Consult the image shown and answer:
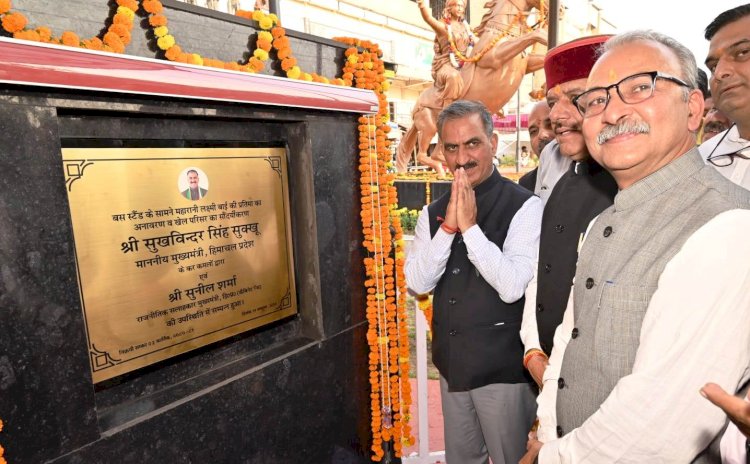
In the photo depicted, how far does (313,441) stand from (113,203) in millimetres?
1625

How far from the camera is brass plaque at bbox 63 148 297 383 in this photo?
1752mm

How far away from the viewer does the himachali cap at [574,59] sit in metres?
1.98

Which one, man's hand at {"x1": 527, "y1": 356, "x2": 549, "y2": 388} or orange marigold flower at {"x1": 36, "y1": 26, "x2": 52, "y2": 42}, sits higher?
orange marigold flower at {"x1": 36, "y1": 26, "x2": 52, "y2": 42}

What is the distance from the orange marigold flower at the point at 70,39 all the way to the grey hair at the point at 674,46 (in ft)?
5.43

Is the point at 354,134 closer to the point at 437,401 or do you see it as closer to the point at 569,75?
the point at 569,75

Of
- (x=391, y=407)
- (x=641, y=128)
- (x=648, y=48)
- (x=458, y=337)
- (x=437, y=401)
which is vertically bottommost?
(x=437, y=401)

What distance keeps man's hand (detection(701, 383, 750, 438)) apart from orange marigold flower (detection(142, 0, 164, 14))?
6.64 feet

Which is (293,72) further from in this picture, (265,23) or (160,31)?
(160,31)

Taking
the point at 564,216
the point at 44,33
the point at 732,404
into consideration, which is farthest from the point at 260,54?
the point at 732,404

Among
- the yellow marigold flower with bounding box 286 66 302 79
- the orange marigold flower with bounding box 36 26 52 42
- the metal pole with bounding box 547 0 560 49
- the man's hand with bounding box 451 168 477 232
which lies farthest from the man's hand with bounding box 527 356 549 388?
the metal pole with bounding box 547 0 560 49

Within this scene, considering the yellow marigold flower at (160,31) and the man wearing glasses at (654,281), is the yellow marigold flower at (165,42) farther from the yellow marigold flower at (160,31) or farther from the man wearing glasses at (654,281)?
the man wearing glasses at (654,281)

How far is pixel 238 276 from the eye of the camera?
227cm

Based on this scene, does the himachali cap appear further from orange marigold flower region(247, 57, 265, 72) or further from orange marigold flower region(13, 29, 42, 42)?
orange marigold flower region(13, 29, 42, 42)

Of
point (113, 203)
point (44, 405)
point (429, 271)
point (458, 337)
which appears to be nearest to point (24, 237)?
point (113, 203)
